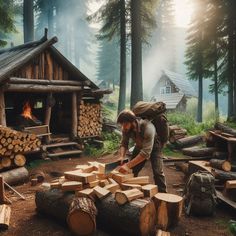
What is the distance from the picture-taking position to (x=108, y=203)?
16.1 feet

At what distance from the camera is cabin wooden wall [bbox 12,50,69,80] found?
1107 cm

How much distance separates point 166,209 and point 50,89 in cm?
807

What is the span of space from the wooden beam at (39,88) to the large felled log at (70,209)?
5.72 m

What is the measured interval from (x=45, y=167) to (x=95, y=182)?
5.38m

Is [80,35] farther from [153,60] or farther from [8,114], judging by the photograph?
[8,114]

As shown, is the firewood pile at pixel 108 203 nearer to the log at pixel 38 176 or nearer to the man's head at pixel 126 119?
the man's head at pixel 126 119

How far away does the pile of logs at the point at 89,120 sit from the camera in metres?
13.1

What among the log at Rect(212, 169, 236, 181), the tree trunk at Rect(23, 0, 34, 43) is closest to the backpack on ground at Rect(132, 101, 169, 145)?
the log at Rect(212, 169, 236, 181)

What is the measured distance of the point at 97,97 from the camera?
1395 centimetres

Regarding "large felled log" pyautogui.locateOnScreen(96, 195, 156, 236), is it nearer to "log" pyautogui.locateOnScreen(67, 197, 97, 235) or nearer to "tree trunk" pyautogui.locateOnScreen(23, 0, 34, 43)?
"log" pyautogui.locateOnScreen(67, 197, 97, 235)

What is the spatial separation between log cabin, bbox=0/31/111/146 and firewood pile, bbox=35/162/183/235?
18.7 ft

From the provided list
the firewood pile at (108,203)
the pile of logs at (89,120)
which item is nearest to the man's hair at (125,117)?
the firewood pile at (108,203)

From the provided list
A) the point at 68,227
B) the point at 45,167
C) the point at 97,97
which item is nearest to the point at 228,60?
the point at 97,97

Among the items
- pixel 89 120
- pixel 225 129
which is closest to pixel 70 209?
pixel 225 129
